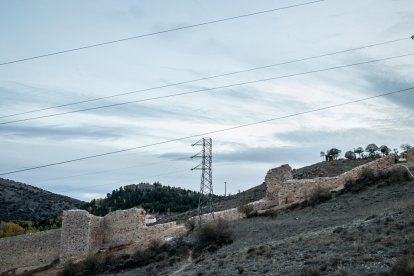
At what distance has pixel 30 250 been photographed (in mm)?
40000

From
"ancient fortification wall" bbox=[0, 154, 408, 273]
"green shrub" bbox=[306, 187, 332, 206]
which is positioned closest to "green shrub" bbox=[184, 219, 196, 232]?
"ancient fortification wall" bbox=[0, 154, 408, 273]

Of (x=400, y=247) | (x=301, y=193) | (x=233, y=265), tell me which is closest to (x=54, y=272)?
(x=301, y=193)

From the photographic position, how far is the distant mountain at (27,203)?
7950cm

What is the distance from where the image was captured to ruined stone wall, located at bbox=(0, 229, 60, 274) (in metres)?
39.1

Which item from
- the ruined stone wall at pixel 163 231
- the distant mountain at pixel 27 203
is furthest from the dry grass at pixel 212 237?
the distant mountain at pixel 27 203

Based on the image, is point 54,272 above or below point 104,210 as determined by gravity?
below

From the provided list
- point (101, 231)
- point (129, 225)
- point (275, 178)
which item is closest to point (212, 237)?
point (129, 225)

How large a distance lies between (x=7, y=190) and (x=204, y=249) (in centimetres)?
6212

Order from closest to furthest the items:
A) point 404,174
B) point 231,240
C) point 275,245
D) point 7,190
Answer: point 275,245
point 231,240
point 404,174
point 7,190

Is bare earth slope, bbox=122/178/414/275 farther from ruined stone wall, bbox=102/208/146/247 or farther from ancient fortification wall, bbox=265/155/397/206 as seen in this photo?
ruined stone wall, bbox=102/208/146/247

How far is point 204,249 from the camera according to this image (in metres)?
27.3

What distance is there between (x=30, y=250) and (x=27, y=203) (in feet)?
148

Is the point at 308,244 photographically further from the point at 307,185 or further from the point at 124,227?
the point at 124,227

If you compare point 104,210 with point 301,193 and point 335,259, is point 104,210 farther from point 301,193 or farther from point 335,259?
point 335,259
